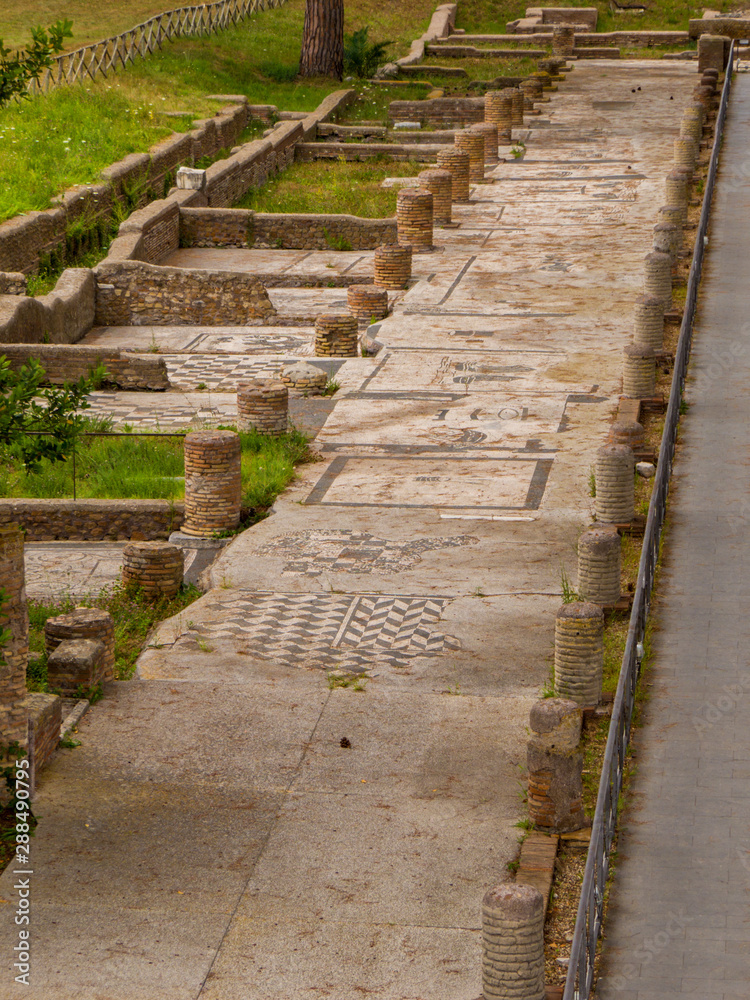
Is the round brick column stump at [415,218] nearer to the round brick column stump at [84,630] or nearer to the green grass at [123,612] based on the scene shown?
the green grass at [123,612]

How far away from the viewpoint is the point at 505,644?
10.9 meters

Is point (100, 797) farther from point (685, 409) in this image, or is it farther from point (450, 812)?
point (685, 409)

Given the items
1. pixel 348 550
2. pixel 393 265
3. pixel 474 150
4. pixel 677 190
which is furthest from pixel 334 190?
pixel 348 550

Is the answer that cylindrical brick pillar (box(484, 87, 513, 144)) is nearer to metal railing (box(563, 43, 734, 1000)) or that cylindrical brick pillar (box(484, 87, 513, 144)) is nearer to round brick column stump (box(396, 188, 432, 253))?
round brick column stump (box(396, 188, 432, 253))

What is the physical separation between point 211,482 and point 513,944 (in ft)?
24.1

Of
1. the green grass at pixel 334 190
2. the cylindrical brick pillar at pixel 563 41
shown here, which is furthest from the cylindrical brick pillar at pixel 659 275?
the cylindrical brick pillar at pixel 563 41

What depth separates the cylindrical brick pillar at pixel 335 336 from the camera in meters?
19.0

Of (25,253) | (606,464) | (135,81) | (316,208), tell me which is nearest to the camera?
(606,464)

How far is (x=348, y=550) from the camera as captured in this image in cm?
1282

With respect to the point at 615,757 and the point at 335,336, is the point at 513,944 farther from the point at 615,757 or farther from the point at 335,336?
the point at 335,336

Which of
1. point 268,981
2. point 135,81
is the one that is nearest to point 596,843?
point 268,981

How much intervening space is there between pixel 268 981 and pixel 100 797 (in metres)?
2.06

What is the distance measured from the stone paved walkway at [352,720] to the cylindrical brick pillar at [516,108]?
1496 centimetres

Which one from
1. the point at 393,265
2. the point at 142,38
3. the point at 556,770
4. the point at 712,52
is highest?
the point at 142,38
